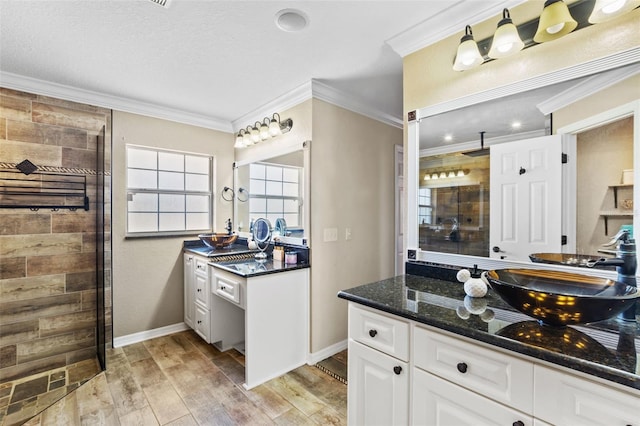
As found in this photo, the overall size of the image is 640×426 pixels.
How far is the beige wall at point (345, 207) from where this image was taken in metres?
2.64

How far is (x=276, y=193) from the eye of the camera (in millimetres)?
3045

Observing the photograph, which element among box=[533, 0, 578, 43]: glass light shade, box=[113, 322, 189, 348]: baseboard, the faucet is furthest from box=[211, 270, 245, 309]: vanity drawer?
box=[533, 0, 578, 43]: glass light shade

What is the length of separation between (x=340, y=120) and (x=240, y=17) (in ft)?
4.32

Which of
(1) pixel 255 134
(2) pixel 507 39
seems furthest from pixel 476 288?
(1) pixel 255 134

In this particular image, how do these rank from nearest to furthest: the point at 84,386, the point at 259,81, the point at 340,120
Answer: the point at 84,386, the point at 259,81, the point at 340,120

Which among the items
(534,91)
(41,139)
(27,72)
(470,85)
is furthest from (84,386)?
(534,91)

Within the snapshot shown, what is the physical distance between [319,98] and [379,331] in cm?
204

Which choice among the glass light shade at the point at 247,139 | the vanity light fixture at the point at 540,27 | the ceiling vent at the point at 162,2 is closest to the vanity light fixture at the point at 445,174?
the vanity light fixture at the point at 540,27

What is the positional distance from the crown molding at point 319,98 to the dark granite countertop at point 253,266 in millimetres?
1483

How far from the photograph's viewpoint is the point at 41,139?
2562 millimetres

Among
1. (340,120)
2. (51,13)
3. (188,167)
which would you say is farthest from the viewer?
(188,167)

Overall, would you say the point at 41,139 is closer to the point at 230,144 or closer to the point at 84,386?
the point at 230,144

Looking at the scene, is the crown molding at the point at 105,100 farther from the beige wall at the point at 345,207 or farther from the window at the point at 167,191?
the beige wall at the point at 345,207

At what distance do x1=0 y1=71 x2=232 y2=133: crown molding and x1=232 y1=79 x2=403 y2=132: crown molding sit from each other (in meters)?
0.45
